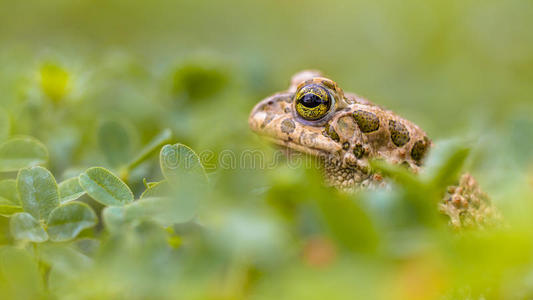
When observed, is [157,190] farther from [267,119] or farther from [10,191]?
[267,119]

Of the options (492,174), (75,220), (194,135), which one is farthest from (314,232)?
(492,174)

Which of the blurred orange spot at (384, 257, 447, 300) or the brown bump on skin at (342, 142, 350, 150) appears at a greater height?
the brown bump on skin at (342, 142, 350, 150)

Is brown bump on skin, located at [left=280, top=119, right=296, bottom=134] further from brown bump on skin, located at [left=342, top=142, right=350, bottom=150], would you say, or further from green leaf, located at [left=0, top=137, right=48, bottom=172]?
green leaf, located at [left=0, top=137, right=48, bottom=172]

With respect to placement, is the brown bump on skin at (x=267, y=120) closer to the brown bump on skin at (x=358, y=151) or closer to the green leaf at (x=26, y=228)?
the brown bump on skin at (x=358, y=151)

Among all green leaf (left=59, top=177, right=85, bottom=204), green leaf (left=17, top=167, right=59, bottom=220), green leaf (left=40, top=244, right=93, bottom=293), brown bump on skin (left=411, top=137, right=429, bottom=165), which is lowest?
green leaf (left=40, top=244, right=93, bottom=293)

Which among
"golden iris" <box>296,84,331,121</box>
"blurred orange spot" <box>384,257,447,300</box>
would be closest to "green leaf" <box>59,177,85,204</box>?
"blurred orange spot" <box>384,257,447,300</box>

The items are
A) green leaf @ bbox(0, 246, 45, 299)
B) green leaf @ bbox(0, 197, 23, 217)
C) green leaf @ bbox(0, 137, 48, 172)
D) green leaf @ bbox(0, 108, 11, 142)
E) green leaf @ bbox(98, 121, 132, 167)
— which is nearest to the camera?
green leaf @ bbox(0, 246, 45, 299)

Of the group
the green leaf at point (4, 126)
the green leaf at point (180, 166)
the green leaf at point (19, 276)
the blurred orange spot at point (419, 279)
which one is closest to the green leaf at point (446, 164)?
the blurred orange spot at point (419, 279)
